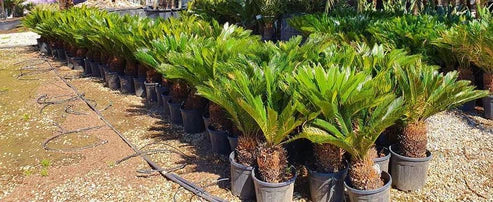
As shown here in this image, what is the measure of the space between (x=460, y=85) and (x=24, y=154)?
4.40 metres

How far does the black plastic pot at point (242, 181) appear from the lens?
360 centimetres

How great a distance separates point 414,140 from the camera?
361 centimetres

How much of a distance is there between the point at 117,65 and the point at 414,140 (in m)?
5.49

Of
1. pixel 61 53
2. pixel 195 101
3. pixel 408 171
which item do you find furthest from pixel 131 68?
pixel 408 171

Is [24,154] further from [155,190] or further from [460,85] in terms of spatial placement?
[460,85]

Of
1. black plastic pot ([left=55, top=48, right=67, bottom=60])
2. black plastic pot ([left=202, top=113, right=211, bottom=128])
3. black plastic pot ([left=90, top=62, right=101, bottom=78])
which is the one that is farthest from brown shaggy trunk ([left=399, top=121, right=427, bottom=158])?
black plastic pot ([left=55, top=48, right=67, bottom=60])

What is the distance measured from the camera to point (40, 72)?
966 cm

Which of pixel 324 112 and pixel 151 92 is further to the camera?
pixel 151 92

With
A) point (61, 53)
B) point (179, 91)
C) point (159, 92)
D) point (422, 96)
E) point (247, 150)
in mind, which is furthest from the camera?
point (61, 53)

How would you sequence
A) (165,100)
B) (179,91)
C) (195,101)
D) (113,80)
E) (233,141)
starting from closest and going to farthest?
(233,141), (195,101), (179,91), (165,100), (113,80)

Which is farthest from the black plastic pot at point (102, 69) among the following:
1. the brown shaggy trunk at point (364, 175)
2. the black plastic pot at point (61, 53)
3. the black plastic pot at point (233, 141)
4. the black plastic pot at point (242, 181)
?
the brown shaggy trunk at point (364, 175)

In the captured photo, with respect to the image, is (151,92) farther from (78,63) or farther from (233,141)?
(78,63)

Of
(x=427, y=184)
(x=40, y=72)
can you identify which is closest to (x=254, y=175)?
(x=427, y=184)

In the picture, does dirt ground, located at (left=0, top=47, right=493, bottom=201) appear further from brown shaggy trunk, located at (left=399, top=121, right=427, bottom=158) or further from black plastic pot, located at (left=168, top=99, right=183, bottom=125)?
brown shaggy trunk, located at (left=399, top=121, right=427, bottom=158)
